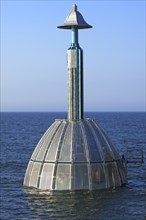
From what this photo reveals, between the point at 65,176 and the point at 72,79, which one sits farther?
the point at 72,79

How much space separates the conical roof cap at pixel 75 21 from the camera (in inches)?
1585

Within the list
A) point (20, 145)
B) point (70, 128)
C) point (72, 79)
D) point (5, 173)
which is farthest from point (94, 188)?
point (20, 145)

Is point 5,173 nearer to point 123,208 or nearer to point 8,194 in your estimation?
point 8,194

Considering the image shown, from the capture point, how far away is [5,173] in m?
51.0

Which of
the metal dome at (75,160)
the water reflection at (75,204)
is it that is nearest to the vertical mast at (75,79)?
the metal dome at (75,160)

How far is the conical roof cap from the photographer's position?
132 feet

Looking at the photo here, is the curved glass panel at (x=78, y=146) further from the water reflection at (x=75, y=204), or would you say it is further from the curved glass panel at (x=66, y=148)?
the water reflection at (x=75, y=204)

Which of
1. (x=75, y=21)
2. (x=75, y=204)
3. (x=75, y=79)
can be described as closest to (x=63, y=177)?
(x=75, y=204)

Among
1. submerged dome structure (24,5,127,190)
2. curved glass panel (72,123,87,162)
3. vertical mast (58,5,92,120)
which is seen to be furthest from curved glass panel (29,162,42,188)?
vertical mast (58,5,92,120)

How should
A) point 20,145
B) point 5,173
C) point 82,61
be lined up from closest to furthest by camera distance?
point 82,61, point 5,173, point 20,145

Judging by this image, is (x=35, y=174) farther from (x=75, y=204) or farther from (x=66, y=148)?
(x=75, y=204)

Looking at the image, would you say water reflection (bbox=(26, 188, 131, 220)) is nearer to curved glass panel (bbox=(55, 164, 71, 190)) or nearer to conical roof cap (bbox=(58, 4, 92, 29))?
curved glass panel (bbox=(55, 164, 71, 190))

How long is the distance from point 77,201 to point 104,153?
470cm

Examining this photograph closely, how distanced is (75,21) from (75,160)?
37.1 feet
